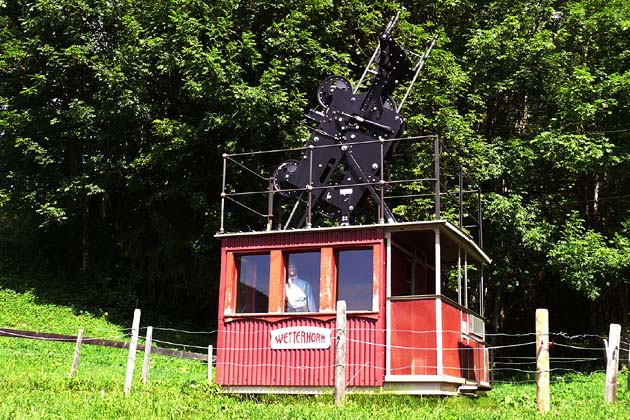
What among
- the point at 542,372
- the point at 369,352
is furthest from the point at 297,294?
the point at 542,372

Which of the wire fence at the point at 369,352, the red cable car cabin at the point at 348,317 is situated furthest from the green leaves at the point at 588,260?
the red cable car cabin at the point at 348,317

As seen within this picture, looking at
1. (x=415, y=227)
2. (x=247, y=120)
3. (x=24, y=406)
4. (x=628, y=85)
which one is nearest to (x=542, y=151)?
(x=628, y=85)

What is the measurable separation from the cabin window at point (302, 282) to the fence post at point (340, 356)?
3.98 ft

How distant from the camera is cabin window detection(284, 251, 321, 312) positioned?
1235cm

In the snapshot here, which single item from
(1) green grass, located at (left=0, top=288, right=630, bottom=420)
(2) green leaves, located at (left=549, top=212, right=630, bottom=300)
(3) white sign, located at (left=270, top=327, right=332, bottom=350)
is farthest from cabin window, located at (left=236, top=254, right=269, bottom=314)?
(2) green leaves, located at (left=549, top=212, right=630, bottom=300)

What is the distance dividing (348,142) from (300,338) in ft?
14.3

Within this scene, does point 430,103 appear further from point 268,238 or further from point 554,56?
point 268,238

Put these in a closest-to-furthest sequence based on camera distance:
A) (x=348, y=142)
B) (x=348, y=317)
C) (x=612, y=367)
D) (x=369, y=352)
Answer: (x=369, y=352)
(x=348, y=317)
(x=612, y=367)
(x=348, y=142)

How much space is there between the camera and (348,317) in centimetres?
1196

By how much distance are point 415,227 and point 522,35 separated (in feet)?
48.0

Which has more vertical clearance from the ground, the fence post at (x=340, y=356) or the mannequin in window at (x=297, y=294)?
the mannequin in window at (x=297, y=294)

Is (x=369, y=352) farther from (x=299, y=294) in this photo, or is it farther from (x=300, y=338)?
(x=299, y=294)

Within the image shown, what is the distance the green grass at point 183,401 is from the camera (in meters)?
9.35

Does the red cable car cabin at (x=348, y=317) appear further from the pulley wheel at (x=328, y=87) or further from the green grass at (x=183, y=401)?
the pulley wheel at (x=328, y=87)
